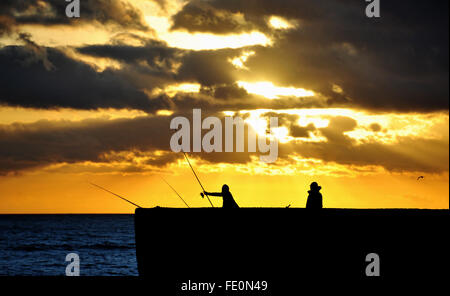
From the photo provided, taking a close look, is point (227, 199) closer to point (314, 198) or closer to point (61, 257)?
point (314, 198)

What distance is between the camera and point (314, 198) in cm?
1199

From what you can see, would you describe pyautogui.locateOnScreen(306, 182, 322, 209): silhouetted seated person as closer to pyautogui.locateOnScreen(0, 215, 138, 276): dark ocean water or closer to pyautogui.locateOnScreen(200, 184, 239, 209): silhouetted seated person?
pyautogui.locateOnScreen(200, 184, 239, 209): silhouetted seated person

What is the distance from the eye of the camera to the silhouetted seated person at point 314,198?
39.3 feet

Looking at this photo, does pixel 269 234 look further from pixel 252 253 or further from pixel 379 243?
pixel 379 243

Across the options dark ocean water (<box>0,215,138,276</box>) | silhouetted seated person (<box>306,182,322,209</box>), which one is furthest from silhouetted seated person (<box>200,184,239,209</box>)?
dark ocean water (<box>0,215,138,276</box>)

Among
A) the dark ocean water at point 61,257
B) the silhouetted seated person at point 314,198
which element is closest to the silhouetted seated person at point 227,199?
the silhouetted seated person at point 314,198

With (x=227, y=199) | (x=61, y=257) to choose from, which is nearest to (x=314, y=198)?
(x=227, y=199)

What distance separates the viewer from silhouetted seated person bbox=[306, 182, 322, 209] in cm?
1198

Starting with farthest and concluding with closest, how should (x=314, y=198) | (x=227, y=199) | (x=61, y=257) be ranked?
(x=61, y=257) → (x=227, y=199) → (x=314, y=198)

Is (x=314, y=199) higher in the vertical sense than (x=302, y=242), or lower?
higher

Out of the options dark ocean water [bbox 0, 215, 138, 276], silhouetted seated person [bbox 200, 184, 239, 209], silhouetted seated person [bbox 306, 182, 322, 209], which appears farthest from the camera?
dark ocean water [bbox 0, 215, 138, 276]
